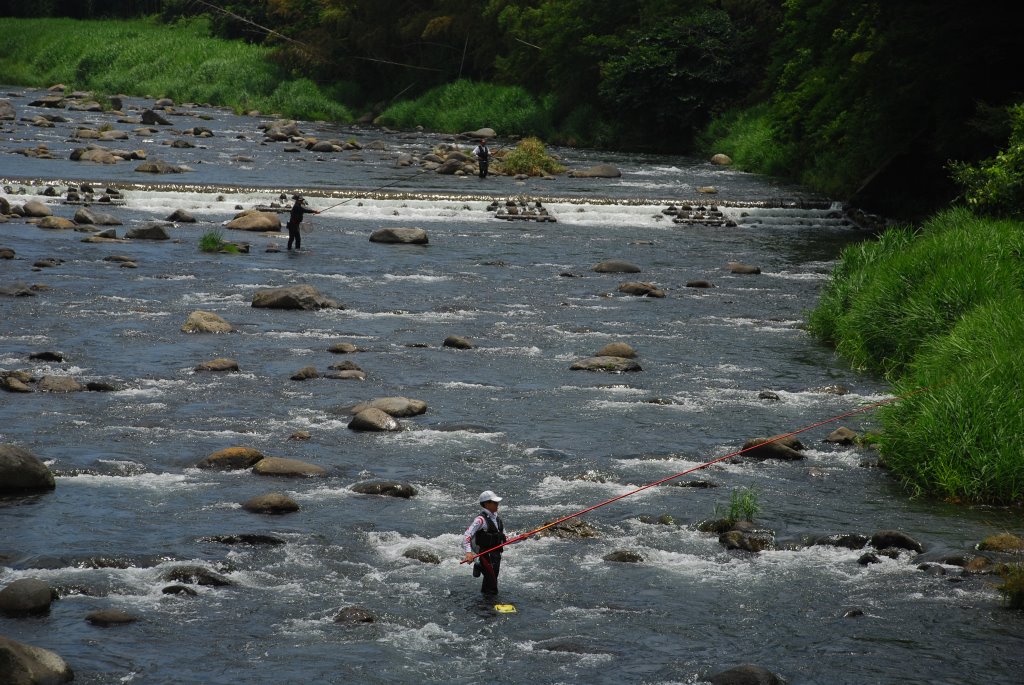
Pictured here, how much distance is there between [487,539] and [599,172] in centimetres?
3531

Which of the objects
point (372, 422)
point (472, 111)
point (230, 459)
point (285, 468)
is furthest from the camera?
point (472, 111)

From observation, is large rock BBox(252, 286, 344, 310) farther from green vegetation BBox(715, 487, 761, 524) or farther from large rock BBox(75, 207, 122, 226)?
green vegetation BBox(715, 487, 761, 524)

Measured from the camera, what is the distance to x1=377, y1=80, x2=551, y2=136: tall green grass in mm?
64312

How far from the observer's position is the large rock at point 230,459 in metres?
14.4

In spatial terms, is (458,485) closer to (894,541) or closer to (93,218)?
(894,541)

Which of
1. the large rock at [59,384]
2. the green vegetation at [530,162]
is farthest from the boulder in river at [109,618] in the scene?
the green vegetation at [530,162]

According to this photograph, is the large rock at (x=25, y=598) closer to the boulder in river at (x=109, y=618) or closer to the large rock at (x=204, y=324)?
the boulder in river at (x=109, y=618)

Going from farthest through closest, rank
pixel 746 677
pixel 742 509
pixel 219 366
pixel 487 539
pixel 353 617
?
pixel 219 366
pixel 742 509
pixel 487 539
pixel 353 617
pixel 746 677

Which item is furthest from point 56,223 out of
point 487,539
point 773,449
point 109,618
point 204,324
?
point 487,539

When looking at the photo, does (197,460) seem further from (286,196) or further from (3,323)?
(286,196)

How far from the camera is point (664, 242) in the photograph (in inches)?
1271

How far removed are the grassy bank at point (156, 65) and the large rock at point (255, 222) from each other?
1728 inches

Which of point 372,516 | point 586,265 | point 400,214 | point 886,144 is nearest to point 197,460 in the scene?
point 372,516

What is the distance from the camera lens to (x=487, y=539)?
1095cm
